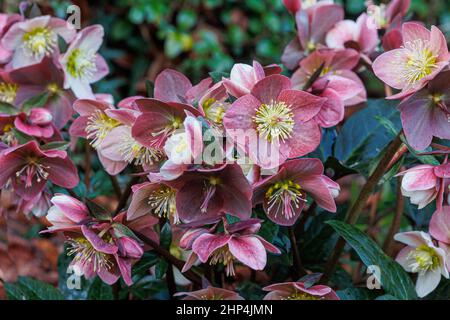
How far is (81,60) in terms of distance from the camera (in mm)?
1188

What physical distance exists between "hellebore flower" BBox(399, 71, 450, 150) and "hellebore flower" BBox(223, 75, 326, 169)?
117 millimetres

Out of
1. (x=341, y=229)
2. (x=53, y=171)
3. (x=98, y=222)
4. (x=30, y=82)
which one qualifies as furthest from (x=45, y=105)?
(x=341, y=229)

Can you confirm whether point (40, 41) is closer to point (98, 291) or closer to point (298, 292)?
point (98, 291)

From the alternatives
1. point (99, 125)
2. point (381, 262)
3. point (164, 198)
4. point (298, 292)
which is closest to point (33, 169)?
point (99, 125)

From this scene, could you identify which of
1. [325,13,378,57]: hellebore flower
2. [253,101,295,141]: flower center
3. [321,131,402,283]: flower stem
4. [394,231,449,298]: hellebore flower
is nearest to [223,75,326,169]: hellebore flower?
[253,101,295,141]: flower center

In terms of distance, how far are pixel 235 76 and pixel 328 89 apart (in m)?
0.19

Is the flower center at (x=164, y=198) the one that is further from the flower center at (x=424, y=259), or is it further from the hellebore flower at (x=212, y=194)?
the flower center at (x=424, y=259)

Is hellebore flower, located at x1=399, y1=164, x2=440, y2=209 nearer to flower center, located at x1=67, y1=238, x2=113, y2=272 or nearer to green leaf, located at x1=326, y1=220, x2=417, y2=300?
green leaf, located at x1=326, y1=220, x2=417, y2=300

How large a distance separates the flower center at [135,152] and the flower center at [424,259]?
0.41 meters

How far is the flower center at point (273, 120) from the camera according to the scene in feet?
2.97

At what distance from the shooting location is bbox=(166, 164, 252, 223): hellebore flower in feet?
2.83

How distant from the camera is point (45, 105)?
1.17 m

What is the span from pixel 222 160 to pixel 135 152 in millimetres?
175

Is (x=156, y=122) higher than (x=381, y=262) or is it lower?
higher
